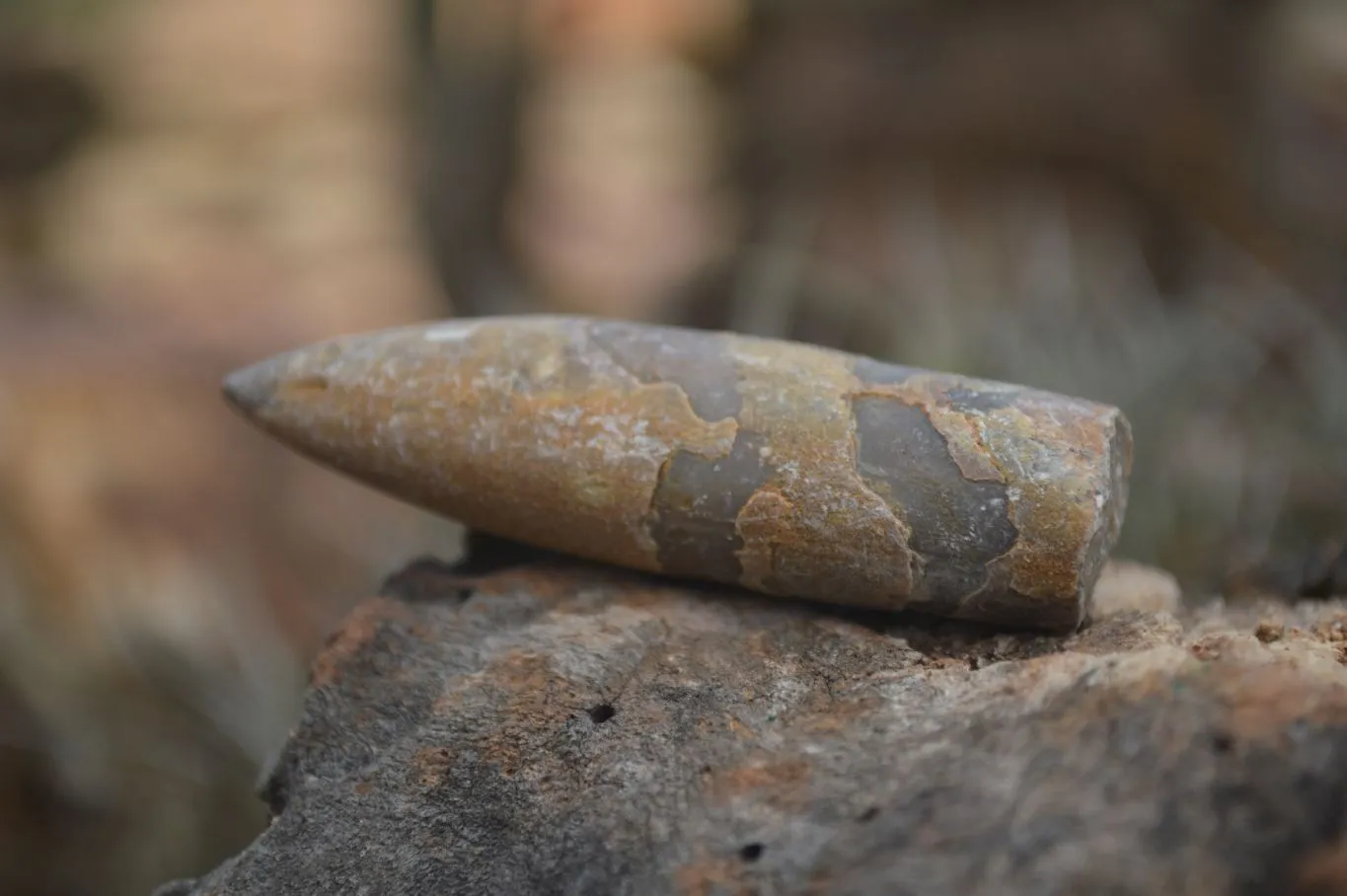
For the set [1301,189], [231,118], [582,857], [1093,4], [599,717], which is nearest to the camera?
[582,857]

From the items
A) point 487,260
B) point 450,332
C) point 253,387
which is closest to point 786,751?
point 450,332

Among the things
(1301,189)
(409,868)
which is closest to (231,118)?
(1301,189)

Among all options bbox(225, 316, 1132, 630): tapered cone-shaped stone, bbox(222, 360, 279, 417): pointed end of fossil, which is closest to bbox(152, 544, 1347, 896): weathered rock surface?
bbox(225, 316, 1132, 630): tapered cone-shaped stone

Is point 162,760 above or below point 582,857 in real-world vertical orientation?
below

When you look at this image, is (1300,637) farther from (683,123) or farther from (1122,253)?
(683,123)

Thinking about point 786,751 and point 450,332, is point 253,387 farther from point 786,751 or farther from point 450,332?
point 786,751
